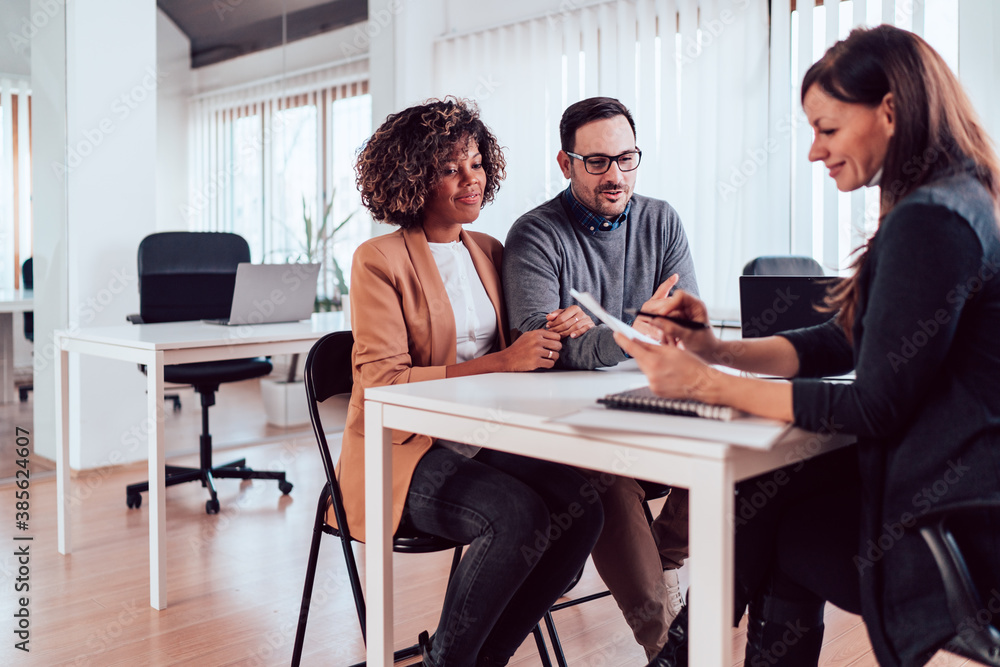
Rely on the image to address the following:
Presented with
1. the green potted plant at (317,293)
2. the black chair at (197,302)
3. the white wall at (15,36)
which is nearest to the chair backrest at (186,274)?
the black chair at (197,302)

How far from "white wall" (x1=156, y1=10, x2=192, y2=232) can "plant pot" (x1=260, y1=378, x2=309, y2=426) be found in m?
1.06

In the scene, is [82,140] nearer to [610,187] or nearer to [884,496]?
[610,187]

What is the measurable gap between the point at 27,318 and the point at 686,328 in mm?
3277

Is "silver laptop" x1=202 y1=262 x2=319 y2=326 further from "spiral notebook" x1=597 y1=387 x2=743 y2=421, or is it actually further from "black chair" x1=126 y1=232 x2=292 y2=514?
"spiral notebook" x1=597 y1=387 x2=743 y2=421

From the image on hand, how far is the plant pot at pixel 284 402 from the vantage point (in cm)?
463

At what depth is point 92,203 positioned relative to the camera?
3.62 metres

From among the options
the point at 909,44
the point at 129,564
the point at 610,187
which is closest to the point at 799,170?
the point at 610,187

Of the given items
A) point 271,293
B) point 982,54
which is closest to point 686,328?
point 271,293

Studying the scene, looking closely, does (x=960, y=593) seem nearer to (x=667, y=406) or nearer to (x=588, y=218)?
(x=667, y=406)

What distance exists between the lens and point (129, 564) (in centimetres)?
260

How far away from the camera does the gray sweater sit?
1773mm

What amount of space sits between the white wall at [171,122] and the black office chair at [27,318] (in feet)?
1.93

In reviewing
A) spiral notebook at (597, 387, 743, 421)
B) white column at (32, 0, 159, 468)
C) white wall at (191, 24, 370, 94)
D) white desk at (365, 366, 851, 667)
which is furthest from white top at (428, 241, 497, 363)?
white wall at (191, 24, 370, 94)

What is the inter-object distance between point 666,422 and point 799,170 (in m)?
2.72
